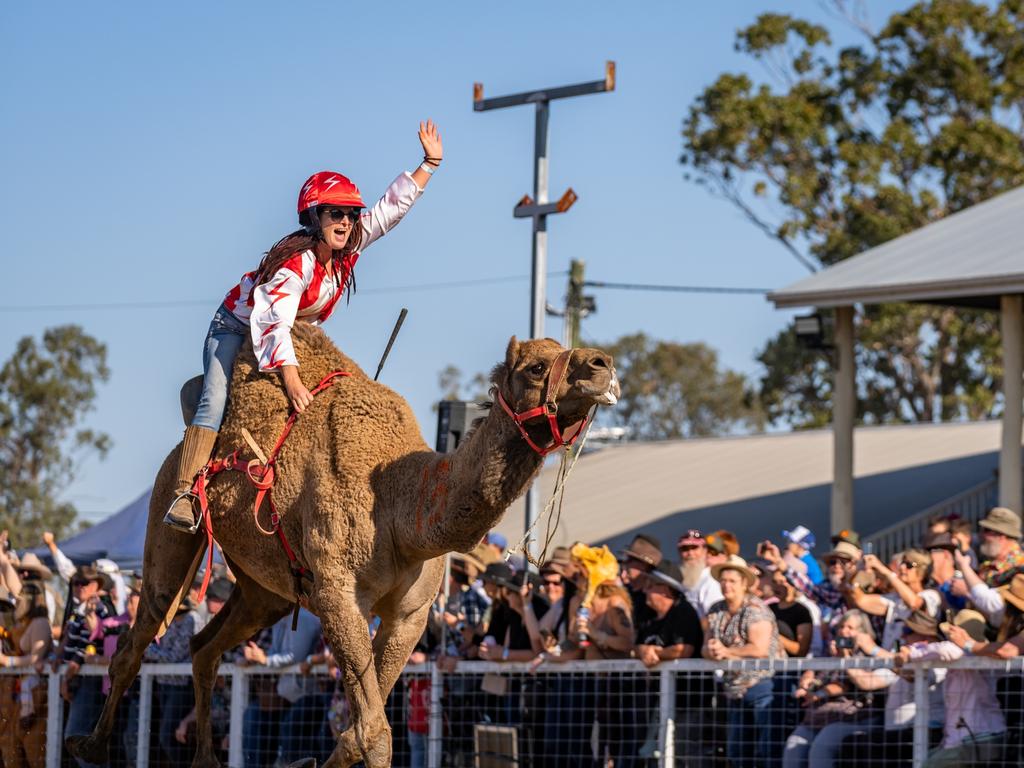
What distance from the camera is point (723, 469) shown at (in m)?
32.8

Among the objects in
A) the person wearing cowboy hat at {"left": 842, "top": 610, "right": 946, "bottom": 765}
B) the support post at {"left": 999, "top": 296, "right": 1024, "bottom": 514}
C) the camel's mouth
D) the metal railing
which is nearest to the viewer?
the camel's mouth

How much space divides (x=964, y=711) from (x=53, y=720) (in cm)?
758

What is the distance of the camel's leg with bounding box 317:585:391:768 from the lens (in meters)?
8.08

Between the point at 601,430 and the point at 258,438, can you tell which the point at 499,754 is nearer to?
the point at 258,438

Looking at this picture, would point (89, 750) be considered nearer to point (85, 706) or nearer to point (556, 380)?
point (556, 380)

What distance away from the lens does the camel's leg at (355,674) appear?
8.08 m

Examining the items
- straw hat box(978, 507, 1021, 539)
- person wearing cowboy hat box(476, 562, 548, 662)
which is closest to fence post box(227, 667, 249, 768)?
person wearing cowboy hat box(476, 562, 548, 662)

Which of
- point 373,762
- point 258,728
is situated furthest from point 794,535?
point 373,762

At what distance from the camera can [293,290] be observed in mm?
8648

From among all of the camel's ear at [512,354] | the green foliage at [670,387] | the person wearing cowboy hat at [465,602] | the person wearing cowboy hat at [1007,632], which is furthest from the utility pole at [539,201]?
the green foliage at [670,387]

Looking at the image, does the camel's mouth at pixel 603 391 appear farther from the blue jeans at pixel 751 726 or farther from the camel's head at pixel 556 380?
the blue jeans at pixel 751 726

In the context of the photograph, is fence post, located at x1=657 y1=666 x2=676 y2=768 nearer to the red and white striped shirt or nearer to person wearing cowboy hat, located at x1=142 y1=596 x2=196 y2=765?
the red and white striped shirt

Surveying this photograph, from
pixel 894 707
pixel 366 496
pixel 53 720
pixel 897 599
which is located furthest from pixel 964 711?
pixel 53 720

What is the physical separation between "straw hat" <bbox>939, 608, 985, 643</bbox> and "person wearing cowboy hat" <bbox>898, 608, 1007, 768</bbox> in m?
0.10
